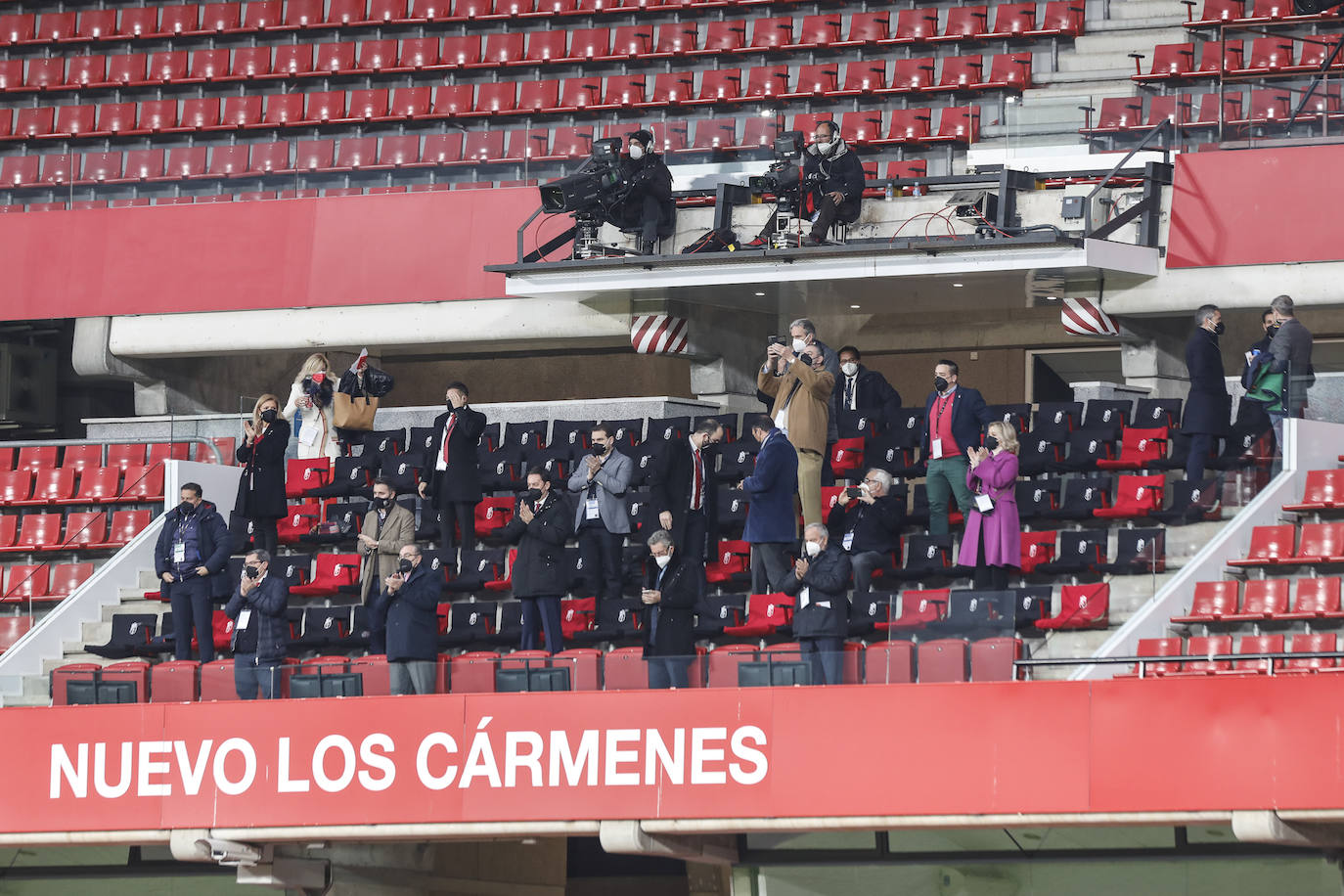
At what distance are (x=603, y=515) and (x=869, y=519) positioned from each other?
5.68 feet

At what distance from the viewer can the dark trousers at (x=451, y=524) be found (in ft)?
48.0

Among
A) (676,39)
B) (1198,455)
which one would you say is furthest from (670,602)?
(676,39)

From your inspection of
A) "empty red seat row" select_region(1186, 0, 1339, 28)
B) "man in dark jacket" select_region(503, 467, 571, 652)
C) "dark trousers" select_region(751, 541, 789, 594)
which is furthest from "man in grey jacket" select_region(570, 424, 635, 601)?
"empty red seat row" select_region(1186, 0, 1339, 28)

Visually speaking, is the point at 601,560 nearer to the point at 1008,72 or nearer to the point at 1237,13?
the point at 1008,72

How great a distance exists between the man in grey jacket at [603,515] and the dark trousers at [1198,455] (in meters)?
3.45

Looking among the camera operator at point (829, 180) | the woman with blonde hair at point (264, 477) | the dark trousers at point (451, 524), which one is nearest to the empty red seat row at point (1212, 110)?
the camera operator at point (829, 180)

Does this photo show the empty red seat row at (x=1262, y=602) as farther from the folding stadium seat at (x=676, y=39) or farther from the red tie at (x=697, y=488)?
the folding stadium seat at (x=676, y=39)

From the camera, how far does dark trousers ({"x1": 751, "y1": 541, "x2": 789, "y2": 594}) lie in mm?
12883

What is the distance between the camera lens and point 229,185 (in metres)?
18.5

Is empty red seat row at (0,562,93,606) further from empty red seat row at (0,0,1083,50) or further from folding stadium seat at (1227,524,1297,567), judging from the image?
folding stadium seat at (1227,524,1297,567)

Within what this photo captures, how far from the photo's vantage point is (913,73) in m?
19.0

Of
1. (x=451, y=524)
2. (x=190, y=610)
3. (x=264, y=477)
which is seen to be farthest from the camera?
(x=264, y=477)

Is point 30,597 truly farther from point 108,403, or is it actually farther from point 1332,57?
point 1332,57

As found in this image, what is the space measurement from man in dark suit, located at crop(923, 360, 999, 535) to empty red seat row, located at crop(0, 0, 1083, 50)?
6352 mm
